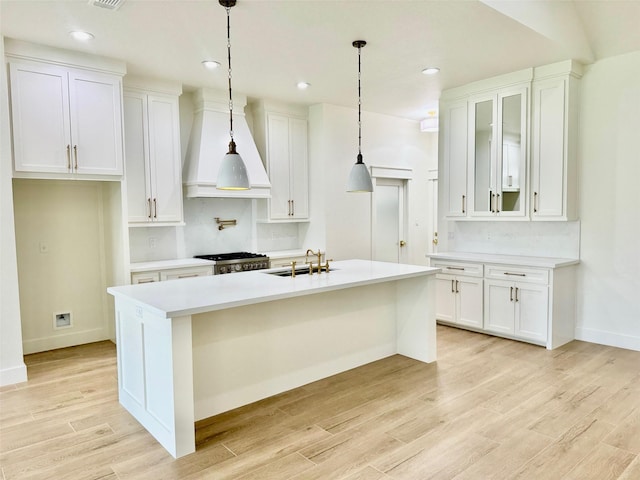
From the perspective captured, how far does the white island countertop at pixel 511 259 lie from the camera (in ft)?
14.4

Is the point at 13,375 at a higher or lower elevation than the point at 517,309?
lower

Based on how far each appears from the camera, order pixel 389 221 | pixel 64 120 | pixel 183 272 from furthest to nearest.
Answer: pixel 389 221 → pixel 183 272 → pixel 64 120

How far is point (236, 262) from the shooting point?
16.5 ft

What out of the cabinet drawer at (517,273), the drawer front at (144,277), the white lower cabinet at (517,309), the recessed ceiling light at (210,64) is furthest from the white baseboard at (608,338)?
the recessed ceiling light at (210,64)

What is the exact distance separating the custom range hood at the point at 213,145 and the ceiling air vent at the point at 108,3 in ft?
6.48

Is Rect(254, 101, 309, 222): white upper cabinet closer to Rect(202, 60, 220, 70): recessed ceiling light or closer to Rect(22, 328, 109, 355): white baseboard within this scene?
Rect(202, 60, 220, 70): recessed ceiling light

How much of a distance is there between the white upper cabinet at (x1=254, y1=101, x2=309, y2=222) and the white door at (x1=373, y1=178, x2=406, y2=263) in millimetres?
1211

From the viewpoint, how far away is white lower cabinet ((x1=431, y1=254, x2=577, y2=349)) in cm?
436

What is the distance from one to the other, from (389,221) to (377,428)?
4353mm

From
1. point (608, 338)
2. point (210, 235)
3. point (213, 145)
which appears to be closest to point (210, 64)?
point (213, 145)

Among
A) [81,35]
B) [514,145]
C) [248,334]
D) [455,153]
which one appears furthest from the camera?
[455,153]

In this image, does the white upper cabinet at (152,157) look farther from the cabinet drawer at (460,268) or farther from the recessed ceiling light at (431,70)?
the cabinet drawer at (460,268)

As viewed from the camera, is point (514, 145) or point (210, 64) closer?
point (210, 64)

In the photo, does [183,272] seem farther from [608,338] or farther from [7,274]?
[608,338]
